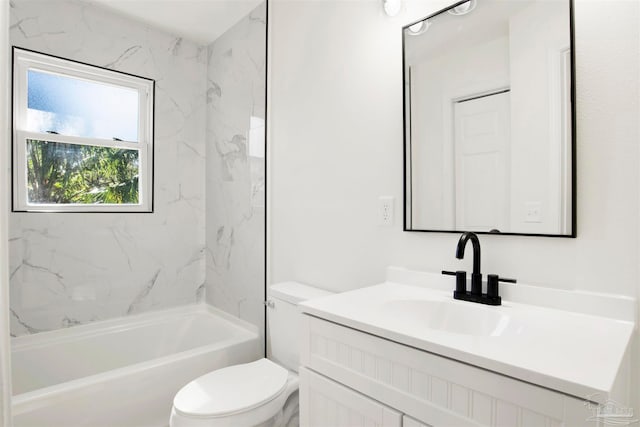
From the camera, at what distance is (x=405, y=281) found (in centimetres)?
140

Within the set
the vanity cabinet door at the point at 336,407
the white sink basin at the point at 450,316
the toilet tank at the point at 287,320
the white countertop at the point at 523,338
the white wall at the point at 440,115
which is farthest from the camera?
the toilet tank at the point at 287,320

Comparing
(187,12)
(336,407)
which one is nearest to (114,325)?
(336,407)

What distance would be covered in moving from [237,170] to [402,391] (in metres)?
1.93

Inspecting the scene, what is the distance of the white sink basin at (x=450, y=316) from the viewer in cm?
103

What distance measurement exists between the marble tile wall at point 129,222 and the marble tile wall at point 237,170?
27 mm

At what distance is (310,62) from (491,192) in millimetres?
1173

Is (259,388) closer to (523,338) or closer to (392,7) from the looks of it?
(523,338)

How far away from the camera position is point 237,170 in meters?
2.45

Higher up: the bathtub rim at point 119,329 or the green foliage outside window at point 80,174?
the green foliage outside window at point 80,174

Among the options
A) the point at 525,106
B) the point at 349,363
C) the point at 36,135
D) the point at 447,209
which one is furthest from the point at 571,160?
the point at 36,135

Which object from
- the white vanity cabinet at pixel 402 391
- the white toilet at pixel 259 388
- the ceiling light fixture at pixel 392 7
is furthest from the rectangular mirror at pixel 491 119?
the white toilet at pixel 259 388

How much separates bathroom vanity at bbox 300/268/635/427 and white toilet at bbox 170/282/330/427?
34 centimetres

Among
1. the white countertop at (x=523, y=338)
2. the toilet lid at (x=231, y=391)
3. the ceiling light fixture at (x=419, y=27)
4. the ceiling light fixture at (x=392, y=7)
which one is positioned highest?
the ceiling light fixture at (x=392, y=7)

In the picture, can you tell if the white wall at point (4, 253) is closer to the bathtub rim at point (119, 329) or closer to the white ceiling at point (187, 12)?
the bathtub rim at point (119, 329)
